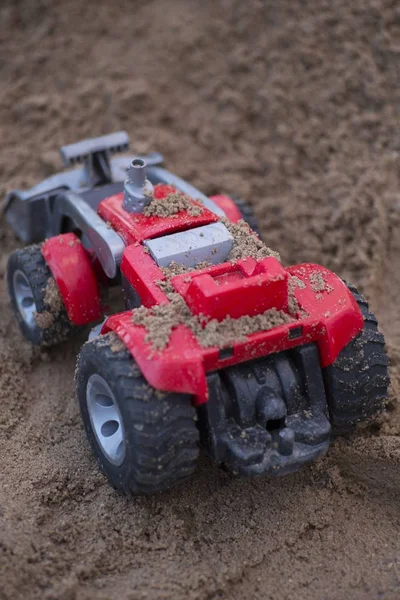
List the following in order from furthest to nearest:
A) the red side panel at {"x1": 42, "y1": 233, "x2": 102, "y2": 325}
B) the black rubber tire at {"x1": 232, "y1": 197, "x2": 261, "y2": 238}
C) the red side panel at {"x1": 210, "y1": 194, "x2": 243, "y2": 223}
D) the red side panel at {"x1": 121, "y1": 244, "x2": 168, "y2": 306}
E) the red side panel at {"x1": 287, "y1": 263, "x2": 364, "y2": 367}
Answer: the black rubber tire at {"x1": 232, "y1": 197, "x2": 261, "y2": 238}, the red side panel at {"x1": 210, "y1": 194, "x2": 243, "y2": 223}, the red side panel at {"x1": 42, "y1": 233, "x2": 102, "y2": 325}, the red side panel at {"x1": 121, "y1": 244, "x2": 168, "y2": 306}, the red side panel at {"x1": 287, "y1": 263, "x2": 364, "y2": 367}

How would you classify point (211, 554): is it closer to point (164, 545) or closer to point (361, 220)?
point (164, 545)

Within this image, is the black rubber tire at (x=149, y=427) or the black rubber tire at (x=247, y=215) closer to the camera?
the black rubber tire at (x=149, y=427)

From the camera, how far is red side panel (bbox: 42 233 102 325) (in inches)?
152

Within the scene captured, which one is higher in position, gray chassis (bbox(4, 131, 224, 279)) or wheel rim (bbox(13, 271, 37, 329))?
gray chassis (bbox(4, 131, 224, 279))

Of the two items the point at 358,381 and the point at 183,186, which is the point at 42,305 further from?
the point at 358,381

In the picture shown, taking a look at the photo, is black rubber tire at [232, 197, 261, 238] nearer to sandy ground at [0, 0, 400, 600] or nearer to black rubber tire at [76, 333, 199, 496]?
sandy ground at [0, 0, 400, 600]

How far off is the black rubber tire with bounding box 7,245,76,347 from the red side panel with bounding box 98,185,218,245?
1.45 feet

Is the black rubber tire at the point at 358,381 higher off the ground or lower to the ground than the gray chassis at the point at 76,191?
lower

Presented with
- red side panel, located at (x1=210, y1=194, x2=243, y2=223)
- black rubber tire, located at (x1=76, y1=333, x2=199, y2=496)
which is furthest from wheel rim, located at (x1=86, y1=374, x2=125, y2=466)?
red side panel, located at (x1=210, y1=194, x2=243, y2=223)

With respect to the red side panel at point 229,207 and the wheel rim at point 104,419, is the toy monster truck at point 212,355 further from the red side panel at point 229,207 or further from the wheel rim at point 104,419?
the red side panel at point 229,207

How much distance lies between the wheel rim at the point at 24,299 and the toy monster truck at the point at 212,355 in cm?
68

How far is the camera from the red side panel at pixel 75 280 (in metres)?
3.86

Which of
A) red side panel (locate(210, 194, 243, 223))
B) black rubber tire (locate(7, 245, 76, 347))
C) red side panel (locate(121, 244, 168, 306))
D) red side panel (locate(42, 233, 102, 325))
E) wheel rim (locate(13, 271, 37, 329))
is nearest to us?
red side panel (locate(121, 244, 168, 306))

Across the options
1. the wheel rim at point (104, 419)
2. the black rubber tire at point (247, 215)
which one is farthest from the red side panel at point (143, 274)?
the black rubber tire at point (247, 215)
